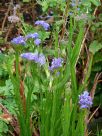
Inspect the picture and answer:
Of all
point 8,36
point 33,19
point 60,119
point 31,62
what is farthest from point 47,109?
point 33,19

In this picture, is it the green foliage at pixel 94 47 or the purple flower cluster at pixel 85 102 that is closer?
the purple flower cluster at pixel 85 102

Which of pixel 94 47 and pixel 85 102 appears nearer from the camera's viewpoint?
pixel 85 102

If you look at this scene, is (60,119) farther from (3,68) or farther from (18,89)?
(3,68)

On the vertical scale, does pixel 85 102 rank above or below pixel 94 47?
below

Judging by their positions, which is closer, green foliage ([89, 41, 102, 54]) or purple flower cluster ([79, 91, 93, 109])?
purple flower cluster ([79, 91, 93, 109])

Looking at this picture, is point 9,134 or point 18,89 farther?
point 9,134

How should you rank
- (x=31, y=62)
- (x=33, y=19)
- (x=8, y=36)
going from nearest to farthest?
(x=31, y=62)
(x=8, y=36)
(x=33, y=19)

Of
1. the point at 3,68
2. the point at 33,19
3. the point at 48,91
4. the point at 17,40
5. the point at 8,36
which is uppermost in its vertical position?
the point at 33,19

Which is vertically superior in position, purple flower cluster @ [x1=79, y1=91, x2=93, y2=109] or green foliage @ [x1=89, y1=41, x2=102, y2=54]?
green foliage @ [x1=89, y1=41, x2=102, y2=54]

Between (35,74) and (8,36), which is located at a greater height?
(8,36)

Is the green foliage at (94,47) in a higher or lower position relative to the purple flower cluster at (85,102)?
higher

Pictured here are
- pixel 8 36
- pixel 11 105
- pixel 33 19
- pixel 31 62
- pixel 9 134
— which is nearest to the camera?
pixel 31 62
